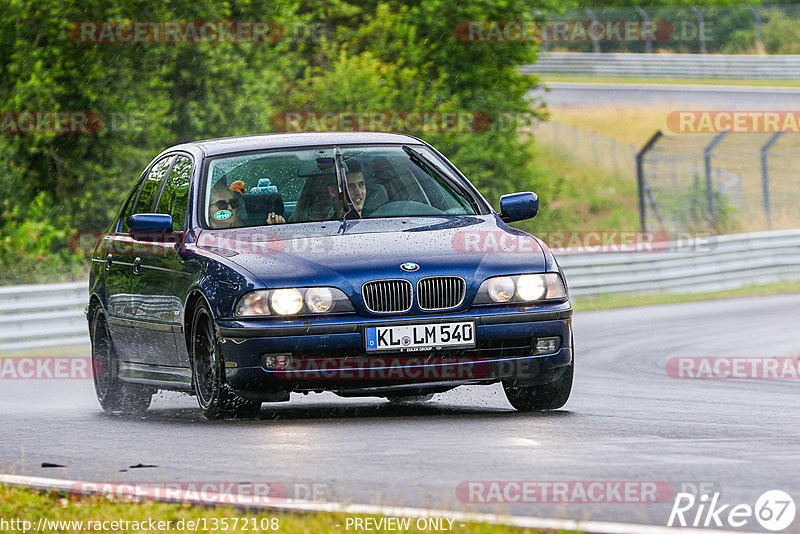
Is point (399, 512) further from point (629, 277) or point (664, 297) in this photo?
point (629, 277)

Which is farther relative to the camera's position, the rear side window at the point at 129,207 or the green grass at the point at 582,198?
the green grass at the point at 582,198

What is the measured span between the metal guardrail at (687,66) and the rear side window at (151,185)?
3319cm

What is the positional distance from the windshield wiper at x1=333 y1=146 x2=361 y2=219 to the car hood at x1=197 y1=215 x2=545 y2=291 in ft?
0.39

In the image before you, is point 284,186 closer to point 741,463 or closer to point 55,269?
point 741,463

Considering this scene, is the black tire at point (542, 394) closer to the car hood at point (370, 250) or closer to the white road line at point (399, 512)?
the car hood at point (370, 250)

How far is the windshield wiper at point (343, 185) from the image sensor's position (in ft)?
30.2

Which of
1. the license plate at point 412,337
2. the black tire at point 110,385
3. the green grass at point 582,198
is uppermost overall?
the license plate at point 412,337

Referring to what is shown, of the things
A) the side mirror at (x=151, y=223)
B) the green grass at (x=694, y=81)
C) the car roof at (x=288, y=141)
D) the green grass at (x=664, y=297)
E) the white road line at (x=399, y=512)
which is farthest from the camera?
the green grass at (x=694, y=81)

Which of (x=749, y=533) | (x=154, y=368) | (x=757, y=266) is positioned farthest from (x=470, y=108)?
(x=749, y=533)

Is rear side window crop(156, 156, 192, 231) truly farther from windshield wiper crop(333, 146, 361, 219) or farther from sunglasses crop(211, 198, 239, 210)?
windshield wiper crop(333, 146, 361, 219)

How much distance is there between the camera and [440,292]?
8.30 meters

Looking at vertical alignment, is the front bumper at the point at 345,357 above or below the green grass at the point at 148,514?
below

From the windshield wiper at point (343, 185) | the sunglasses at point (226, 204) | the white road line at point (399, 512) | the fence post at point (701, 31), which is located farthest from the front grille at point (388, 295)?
the fence post at point (701, 31)

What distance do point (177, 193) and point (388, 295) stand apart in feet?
6.93
